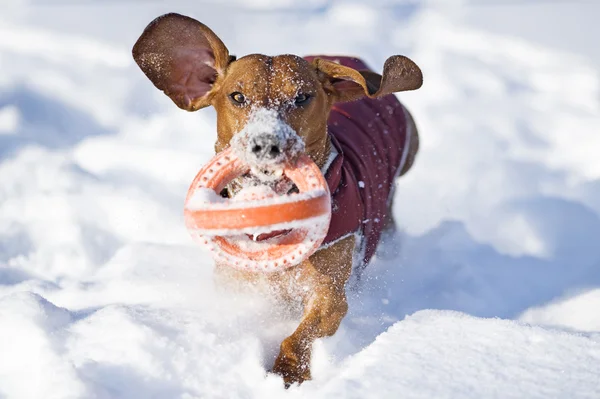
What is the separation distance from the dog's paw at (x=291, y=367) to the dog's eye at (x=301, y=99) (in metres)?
0.85

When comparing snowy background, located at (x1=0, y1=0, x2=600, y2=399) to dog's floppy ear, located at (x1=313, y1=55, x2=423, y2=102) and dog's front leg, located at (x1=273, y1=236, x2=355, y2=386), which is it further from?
dog's floppy ear, located at (x1=313, y1=55, x2=423, y2=102)

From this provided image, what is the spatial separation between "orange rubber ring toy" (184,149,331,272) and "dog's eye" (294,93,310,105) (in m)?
0.28

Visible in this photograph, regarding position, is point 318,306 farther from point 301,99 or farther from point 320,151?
point 301,99

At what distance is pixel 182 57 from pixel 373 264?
1460mm

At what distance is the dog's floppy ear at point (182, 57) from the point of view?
2.73 m

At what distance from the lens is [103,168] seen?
4.36 meters

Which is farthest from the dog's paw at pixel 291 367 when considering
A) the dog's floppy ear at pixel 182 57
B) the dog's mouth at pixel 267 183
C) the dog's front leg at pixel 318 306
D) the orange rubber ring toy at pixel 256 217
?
the dog's floppy ear at pixel 182 57

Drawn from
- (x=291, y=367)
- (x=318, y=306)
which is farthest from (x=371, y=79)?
(x=291, y=367)

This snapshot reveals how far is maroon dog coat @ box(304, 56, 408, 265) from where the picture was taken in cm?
269

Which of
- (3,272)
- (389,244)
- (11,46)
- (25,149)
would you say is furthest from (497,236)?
(11,46)

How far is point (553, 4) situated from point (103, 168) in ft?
19.0

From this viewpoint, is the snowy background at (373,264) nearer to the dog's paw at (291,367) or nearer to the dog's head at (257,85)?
the dog's paw at (291,367)

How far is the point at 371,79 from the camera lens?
2799mm

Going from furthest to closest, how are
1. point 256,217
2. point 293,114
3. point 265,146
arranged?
point 293,114 < point 265,146 < point 256,217
